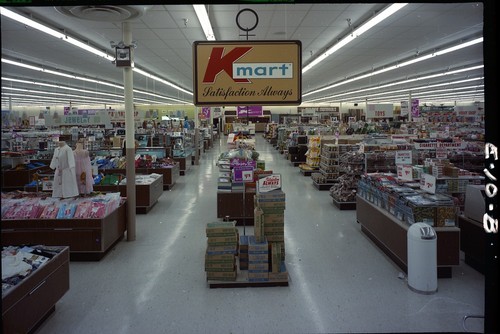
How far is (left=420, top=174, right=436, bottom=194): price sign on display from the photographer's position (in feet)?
18.5

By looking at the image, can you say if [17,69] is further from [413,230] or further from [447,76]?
[447,76]

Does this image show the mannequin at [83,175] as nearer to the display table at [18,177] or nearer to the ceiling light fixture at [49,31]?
the ceiling light fixture at [49,31]

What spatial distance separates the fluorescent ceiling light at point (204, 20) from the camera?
342 inches

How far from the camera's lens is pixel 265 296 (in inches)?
189

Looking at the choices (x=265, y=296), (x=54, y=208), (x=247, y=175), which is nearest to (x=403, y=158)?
(x=247, y=175)

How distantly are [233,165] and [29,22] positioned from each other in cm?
599

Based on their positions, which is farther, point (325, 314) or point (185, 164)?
point (185, 164)

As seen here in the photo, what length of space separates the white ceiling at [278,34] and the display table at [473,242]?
484 centimetres

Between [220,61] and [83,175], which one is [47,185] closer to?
[83,175]

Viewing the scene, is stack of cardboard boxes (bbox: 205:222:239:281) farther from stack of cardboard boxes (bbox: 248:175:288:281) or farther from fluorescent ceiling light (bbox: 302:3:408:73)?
fluorescent ceiling light (bbox: 302:3:408:73)

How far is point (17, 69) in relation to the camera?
1708 cm

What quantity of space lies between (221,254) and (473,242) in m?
3.61

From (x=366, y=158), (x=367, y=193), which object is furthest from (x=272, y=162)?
(x=367, y=193)

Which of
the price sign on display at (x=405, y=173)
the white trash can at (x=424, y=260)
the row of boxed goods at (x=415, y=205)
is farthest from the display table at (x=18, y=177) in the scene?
the white trash can at (x=424, y=260)
